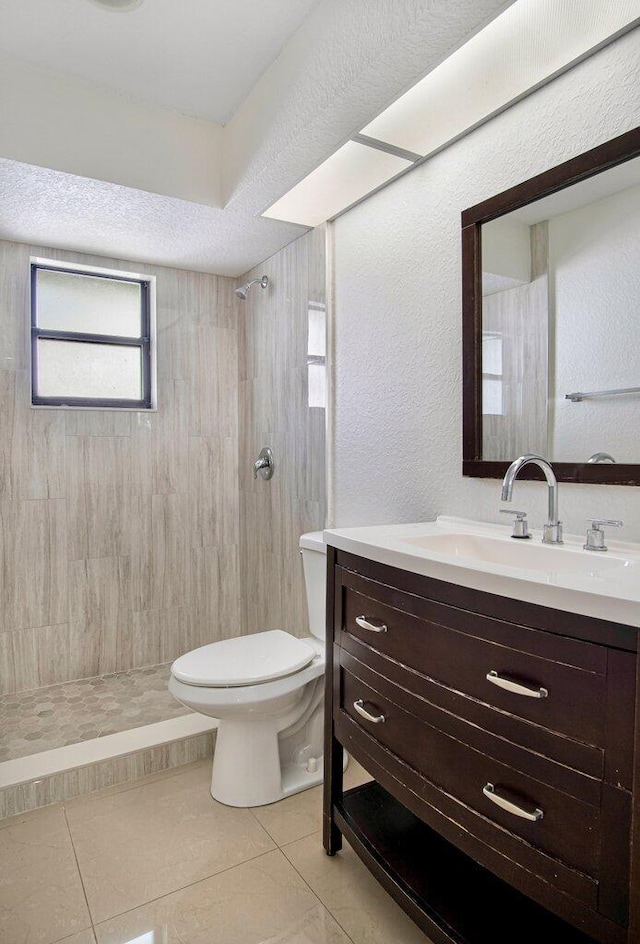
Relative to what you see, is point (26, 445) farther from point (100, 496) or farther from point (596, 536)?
point (596, 536)

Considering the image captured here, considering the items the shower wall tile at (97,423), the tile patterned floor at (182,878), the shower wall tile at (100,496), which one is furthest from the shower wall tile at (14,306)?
the tile patterned floor at (182,878)

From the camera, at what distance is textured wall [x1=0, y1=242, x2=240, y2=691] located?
101 inches

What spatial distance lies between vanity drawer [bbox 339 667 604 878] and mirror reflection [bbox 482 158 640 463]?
2.33 feet

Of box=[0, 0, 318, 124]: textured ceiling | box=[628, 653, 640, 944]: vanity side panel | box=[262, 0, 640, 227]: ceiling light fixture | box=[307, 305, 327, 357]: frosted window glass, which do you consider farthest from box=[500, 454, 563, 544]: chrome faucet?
box=[0, 0, 318, 124]: textured ceiling

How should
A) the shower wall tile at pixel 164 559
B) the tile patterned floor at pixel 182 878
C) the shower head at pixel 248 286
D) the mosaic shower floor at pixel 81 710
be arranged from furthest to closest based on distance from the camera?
the shower wall tile at pixel 164 559
the shower head at pixel 248 286
the mosaic shower floor at pixel 81 710
the tile patterned floor at pixel 182 878

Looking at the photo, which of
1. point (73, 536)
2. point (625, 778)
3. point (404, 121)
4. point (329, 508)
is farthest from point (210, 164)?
point (625, 778)

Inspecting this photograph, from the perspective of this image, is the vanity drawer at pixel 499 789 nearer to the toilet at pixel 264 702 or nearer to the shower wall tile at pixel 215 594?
the toilet at pixel 264 702

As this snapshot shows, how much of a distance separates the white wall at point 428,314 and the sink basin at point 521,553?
0.13 meters

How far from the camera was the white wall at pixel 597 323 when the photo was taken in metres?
1.23

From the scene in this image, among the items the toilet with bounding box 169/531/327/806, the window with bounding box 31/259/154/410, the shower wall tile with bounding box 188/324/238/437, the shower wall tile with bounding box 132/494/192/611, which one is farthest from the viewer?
the shower wall tile with bounding box 188/324/238/437

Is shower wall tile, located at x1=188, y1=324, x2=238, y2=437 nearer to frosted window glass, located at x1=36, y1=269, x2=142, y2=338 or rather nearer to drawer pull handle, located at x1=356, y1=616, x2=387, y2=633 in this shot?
frosted window glass, located at x1=36, y1=269, x2=142, y2=338

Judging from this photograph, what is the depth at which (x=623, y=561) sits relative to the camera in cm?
113

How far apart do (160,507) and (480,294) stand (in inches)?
79.3

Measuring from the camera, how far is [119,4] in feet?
5.16
